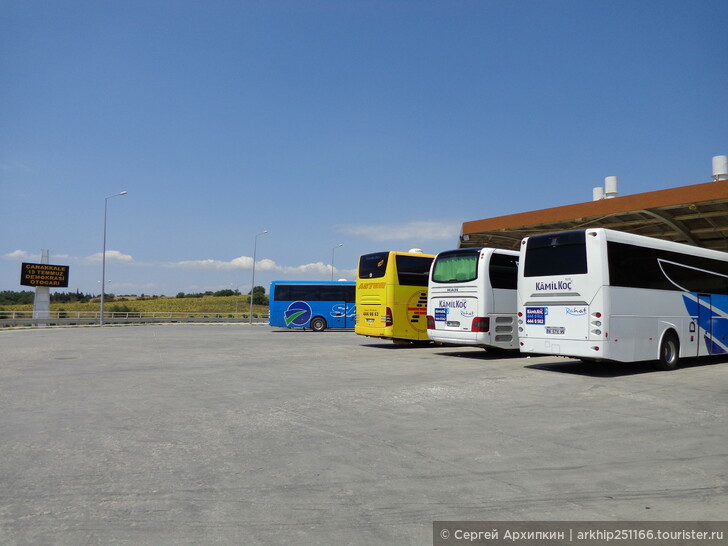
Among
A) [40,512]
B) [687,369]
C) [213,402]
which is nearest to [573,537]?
[40,512]

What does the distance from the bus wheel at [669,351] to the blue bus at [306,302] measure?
26033 millimetres

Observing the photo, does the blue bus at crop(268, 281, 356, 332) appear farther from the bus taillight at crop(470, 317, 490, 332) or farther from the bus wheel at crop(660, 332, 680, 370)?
the bus wheel at crop(660, 332, 680, 370)

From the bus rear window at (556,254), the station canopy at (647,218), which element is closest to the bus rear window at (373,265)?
the station canopy at (647,218)

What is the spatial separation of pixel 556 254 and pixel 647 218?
11273mm

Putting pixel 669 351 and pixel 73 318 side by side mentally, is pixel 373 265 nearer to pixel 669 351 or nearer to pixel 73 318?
pixel 669 351

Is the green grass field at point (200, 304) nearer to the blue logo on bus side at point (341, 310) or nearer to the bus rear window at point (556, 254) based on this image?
the blue logo on bus side at point (341, 310)

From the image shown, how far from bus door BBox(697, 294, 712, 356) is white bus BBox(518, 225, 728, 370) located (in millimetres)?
26

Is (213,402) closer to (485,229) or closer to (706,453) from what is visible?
(706,453)

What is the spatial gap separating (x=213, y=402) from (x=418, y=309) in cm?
1246

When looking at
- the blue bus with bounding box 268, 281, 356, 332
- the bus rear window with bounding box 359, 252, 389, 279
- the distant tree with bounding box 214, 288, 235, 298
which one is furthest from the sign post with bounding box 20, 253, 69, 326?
the distant tree with bounding box 214, 288, 235, 298

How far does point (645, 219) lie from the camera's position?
74.2 feet

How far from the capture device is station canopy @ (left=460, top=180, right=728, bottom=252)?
18.8m

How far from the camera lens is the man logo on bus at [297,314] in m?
38.7

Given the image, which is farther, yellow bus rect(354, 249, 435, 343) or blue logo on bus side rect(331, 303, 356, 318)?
blue logo on bus side rect(331, 303, 356, 318)
